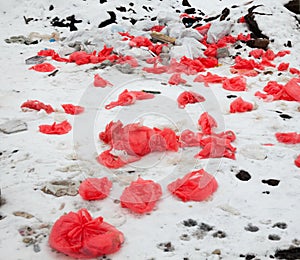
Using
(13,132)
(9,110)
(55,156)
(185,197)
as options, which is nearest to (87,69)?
(9,110)

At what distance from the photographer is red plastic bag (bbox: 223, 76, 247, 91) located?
533 cm

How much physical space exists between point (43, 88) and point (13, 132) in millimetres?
1676

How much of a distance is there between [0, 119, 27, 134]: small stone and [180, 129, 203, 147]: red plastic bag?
1784 mm

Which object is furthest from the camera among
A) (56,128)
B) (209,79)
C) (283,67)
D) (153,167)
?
(283,67)

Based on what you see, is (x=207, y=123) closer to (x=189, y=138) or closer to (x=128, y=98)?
(x=189, y=138)

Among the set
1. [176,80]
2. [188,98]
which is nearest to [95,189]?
[188,98]

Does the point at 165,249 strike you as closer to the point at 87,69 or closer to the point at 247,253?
the point at 247,253

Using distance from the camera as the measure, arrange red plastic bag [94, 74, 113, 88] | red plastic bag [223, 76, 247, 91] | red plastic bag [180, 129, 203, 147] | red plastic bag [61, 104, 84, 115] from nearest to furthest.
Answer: red plastic bag [180, 129, 203, 147]
red plastic bag [61, 104, 84, 115]
red plastic bag [223, 76, 247, 91]
red plastic bag [94, 74, 113, 88]

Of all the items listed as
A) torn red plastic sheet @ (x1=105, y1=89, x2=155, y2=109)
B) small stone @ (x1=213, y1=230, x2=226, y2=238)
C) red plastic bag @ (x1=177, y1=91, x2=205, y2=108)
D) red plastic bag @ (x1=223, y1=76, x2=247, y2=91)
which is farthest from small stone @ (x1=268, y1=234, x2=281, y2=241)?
red plastic bag @ (x1=223, y1=76, x2=247, y2=91)

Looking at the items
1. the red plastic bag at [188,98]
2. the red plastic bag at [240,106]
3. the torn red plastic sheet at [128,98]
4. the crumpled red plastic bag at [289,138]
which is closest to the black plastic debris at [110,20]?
the torn red plastic sheet at [128,98]

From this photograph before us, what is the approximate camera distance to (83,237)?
223 cm

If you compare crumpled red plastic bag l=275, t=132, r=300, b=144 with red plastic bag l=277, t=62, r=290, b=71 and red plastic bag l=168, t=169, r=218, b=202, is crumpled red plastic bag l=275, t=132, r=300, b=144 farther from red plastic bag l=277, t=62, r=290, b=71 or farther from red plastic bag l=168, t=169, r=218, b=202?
red plastic bag l=277, t=62, r=290, b=71

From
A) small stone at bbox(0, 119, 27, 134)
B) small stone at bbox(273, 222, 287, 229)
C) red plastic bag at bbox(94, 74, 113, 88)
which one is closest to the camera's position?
small stone at bbox(273, 222, 287, 229)

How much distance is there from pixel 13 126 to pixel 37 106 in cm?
60
